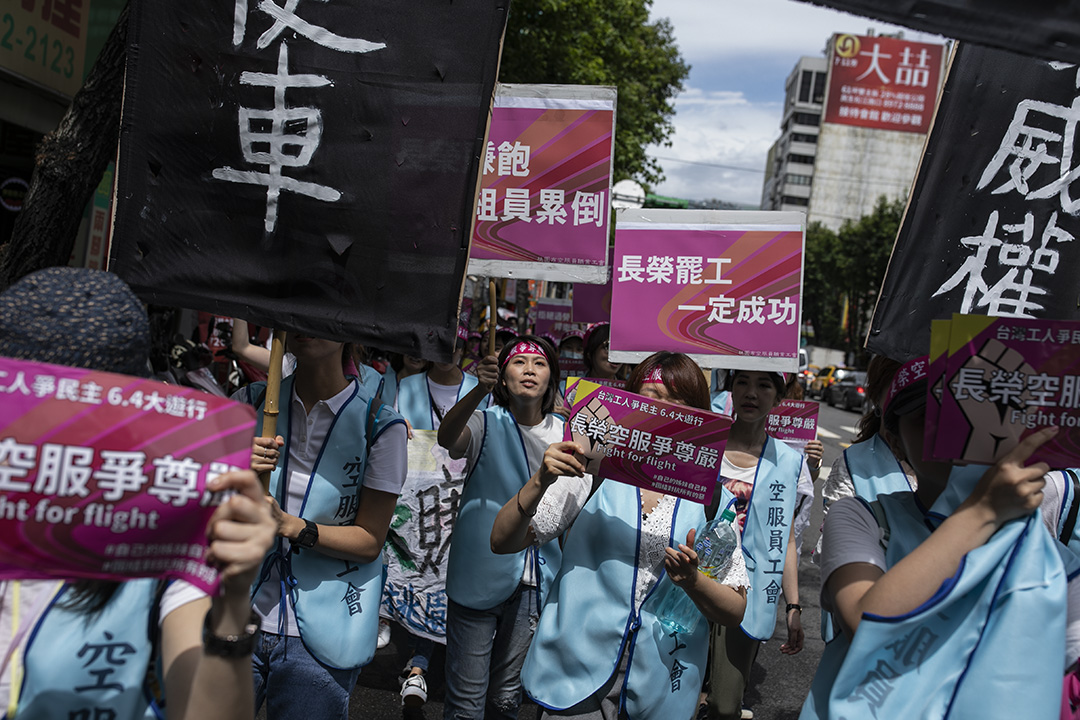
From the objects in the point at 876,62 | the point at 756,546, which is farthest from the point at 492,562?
the point at 876,62

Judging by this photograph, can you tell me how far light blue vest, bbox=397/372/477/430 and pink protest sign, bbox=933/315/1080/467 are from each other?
3.53 meters

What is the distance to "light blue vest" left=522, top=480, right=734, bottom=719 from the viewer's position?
104 inches

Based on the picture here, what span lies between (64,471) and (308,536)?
126cm

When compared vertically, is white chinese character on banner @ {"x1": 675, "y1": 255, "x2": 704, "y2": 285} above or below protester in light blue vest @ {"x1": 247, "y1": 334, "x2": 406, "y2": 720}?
above

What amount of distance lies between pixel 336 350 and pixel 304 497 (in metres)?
0.44

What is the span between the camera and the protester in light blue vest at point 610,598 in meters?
2.63

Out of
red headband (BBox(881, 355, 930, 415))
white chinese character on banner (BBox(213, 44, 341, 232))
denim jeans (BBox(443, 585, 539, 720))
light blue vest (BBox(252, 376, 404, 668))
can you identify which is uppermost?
white chinese character on banner (BBox(213, 44, 341, 232))

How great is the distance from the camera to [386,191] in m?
2.49

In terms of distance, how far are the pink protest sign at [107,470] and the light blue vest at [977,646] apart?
1201mm

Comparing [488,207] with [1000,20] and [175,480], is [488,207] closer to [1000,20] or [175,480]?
[1000,20]

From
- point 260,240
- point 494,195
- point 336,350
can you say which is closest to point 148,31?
point 260,240

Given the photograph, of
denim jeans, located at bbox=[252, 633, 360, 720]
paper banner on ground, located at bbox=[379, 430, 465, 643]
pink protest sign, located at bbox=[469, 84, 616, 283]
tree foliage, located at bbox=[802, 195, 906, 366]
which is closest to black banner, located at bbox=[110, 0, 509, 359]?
denim jeans, located at bbox=[252, 633, 360, 720]

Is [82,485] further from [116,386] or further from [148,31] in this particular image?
[148,31]

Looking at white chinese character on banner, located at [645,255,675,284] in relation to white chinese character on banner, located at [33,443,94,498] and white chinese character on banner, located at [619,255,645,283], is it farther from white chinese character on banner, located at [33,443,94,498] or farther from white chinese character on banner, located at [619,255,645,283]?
white chinese character on banner, located at [33,443,94,498]
